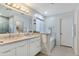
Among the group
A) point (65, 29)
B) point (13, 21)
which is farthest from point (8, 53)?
point (65, 29)

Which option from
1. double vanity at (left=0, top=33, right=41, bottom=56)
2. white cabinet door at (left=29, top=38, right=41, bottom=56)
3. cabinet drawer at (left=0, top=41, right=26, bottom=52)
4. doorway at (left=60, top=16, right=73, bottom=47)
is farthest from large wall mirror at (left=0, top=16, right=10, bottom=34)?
doorway at (left=60, top=16, right=73, bottom=47)

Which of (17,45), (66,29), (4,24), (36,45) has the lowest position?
(36,45)

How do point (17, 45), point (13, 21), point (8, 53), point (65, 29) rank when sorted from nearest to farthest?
point (8, 53), point (17, 45), point (65, 29), point (13, 21)

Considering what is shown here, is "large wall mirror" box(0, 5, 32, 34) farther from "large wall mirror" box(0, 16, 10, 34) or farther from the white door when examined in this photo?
the white door

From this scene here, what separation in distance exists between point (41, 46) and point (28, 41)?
641mm

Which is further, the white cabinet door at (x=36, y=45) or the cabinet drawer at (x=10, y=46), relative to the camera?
the white cabinet door at (x=36, y=45)

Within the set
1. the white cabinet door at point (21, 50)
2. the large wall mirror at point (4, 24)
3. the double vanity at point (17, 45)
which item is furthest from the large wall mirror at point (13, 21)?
the white cabinet door at point (21, 50)

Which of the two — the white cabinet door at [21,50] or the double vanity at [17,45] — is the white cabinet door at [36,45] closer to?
the double vanity at [17,45]

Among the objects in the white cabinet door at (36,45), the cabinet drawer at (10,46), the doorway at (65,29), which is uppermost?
the doorway at (65,29)

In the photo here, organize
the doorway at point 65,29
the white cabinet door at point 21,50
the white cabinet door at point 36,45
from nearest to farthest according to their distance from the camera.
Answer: the white cabinet door at point 21,50 → the doorway at point 65,29 → the white cabinet door at point 36,45

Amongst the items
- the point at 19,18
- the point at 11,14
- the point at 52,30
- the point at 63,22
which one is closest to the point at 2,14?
the point at 11,14

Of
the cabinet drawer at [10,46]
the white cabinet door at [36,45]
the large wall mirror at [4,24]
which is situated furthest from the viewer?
the white cabinet door at [36,45]

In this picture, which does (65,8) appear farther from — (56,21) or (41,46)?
(41,46)

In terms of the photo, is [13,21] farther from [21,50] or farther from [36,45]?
[36,45]
